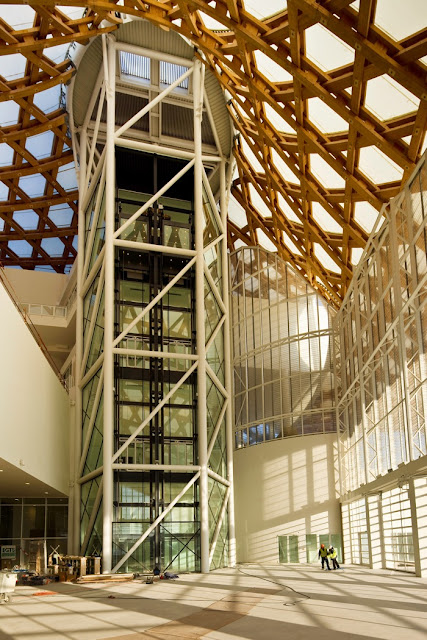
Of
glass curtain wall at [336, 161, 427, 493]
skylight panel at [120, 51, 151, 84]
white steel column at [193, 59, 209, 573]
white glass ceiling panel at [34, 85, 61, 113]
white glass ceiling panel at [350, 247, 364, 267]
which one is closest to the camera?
glass curtain wall at [336, 161, 427, 493]

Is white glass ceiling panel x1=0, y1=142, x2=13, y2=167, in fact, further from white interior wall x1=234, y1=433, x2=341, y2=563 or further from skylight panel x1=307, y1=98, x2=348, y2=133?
skylight panel x1=307, y1=98, x2=348, y2=133

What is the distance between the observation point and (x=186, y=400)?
36.4 meters

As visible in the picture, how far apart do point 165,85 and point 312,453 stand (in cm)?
2302

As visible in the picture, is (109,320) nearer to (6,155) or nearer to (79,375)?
(79,375)

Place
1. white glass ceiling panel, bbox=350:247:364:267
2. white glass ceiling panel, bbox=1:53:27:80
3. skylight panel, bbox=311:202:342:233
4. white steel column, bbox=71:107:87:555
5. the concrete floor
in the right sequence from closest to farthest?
the concrete floor → white glass ceiling panel, bbox=350:247:364:267 → skylight panel, bbox=311:202:342:233 → white steel column, bbox=71:107:87:555 → white glass ceiling panel, bbox=1:53:27:80

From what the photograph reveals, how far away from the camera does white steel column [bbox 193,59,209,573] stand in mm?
33906

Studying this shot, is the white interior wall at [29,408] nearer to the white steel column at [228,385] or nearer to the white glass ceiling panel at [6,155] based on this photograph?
the white steel column at [228,385]

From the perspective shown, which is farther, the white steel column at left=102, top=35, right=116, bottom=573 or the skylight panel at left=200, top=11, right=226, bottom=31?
the white steel column at left=102, top=35, right=116, bottom=573

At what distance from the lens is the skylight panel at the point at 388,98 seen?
2366cm

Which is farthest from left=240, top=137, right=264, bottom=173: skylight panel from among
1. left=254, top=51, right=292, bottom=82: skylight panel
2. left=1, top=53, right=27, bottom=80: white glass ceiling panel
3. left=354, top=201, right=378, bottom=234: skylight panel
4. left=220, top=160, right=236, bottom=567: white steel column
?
left=1, top=53, right=27, bottom=80: white glass ceiling panel

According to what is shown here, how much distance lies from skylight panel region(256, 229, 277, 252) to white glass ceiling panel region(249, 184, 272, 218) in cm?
266

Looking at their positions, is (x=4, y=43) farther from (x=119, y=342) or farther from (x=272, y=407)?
(x=272, y=407)

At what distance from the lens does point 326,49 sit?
2481cm

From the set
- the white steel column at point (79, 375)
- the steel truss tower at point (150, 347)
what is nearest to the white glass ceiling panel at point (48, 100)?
the steel truss tower at point (150, 347)
